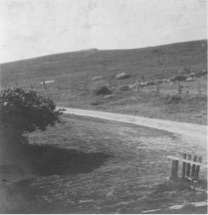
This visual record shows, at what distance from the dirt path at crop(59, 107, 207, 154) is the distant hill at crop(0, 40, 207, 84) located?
22.0 metres

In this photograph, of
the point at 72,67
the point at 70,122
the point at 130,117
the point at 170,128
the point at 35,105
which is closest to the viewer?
the point at 35,105

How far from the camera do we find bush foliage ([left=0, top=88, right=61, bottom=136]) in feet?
55.3

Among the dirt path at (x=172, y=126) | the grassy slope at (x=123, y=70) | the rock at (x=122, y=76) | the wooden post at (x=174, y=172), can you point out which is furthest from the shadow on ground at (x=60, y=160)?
the rock at (x=122, y=76)

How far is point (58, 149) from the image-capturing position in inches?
736

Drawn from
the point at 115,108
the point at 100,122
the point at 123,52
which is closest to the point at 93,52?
the point at 123,52

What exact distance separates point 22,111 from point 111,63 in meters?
51.7

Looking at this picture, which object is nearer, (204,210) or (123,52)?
(204,210)

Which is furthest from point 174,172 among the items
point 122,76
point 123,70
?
point 123,70

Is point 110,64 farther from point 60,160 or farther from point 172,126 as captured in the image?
point 60,160

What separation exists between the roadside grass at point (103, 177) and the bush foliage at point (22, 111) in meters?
1.46

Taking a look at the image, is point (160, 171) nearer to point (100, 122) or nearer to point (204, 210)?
point (204, 210)

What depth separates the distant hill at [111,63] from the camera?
200 ft

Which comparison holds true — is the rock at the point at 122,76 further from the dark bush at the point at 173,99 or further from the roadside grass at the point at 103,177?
the roadside grass at the point at 103,177

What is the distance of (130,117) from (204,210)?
20.8 metres
